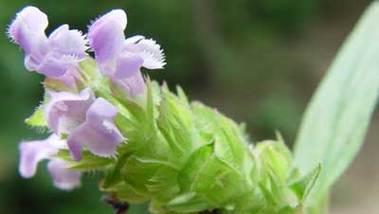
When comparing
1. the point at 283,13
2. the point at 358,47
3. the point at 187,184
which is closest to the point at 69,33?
the point at 187,184

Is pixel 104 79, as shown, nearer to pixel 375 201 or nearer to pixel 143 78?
pixel 143 78

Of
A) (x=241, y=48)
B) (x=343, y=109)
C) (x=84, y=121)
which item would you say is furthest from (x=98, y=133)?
(x=241, y=48)

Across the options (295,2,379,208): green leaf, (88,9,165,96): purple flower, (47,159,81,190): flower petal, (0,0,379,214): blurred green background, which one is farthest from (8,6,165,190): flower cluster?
(0,0,379,214): blurred green background

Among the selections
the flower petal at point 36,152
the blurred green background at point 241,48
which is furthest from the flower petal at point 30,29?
the blurred green background at point 241,48

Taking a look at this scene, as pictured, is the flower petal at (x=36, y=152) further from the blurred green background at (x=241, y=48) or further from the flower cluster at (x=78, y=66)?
the blurred green background at (x=241, y=48)

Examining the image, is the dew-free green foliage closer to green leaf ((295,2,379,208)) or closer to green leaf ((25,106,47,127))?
green leaf ((25,106,47,127))

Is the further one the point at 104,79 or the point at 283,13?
the point at 283,13

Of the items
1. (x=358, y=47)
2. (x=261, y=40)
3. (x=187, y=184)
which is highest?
(x=261, y=40)

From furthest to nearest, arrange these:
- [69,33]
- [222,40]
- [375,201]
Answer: [222,40], [375,201], [69,33]
